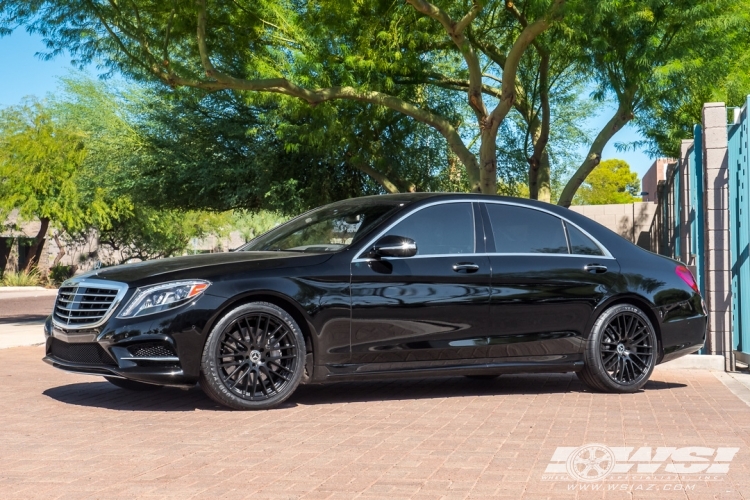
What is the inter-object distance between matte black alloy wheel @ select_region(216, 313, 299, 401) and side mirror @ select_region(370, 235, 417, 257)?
38.2 inches

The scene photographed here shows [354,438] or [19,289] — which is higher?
[354,438]

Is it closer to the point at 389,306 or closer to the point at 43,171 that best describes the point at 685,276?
the point at 389,306

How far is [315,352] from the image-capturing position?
8.03 m

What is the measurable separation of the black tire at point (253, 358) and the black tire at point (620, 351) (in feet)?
8.80

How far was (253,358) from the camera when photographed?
779cm

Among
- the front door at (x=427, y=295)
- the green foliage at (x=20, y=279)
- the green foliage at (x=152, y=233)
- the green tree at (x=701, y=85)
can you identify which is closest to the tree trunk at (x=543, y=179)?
the green tree at (x=701, y=85)

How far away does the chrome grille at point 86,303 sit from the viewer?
780cm

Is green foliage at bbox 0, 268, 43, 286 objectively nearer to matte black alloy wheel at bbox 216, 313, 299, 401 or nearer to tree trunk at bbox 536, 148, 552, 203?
tree trunk at bbox 536, 148, 552, 203

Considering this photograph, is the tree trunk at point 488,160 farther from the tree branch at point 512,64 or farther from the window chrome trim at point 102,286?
the window chrome trim at point 102,286

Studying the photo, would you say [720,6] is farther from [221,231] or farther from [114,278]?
[221,231]

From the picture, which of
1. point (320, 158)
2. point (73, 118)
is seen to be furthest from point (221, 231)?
point (320, 158)

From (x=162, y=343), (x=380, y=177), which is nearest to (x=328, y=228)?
(x=162, y=343)

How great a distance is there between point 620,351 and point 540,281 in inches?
40.8

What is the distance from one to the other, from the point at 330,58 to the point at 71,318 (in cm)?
1165
